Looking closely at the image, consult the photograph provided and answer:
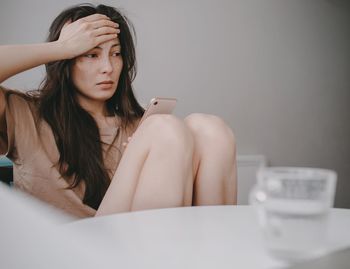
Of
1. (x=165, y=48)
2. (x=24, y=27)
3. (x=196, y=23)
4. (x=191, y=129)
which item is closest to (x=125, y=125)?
(x=191, y=129)

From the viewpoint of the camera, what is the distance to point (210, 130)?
43.4 inches

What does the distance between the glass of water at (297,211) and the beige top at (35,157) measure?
0.94m

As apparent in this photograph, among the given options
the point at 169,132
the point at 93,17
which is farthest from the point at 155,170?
the point at 93,17

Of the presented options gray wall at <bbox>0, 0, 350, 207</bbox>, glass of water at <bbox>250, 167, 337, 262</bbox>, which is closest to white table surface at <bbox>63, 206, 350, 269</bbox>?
glass of water at <bbox>250, 167, 337, 262</bbox>

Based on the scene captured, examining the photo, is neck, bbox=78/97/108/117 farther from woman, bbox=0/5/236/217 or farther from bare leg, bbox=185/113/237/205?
bare leg, bbox=185/113/237/205

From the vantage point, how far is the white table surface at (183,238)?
0.43m

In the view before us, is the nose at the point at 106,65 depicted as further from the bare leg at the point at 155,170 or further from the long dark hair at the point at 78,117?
the bare leg at the point at 155,170

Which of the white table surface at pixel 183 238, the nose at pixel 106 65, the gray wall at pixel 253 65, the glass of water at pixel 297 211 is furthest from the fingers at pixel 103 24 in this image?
the glass of water at pixel 297 211

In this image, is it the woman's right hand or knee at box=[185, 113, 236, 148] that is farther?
the woman's right hand

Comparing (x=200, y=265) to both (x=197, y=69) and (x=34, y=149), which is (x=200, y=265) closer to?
(x=34, y=149)

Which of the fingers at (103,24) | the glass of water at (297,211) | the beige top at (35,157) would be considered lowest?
the beige top at (35,157)

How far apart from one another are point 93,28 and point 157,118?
21.0 inches

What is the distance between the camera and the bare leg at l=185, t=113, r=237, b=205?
105 cm

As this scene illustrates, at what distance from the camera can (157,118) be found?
3.31 ft
